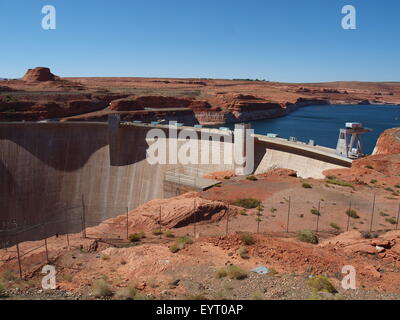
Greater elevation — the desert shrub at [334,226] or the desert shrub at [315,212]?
the desert shrub at [315,212]

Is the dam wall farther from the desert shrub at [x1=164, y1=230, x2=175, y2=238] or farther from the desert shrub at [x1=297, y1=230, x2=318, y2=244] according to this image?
the desert shrub at [x1=297, y1=230, x2=318, y2=244]

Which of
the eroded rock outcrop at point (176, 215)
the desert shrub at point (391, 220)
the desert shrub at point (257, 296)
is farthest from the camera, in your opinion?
the eroded rock outcrop at point (176, 215)

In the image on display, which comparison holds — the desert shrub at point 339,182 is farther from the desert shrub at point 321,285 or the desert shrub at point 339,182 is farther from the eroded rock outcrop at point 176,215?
the desert shrub at point 321,285

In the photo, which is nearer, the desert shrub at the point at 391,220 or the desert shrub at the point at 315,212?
the desert shrub at the point at 391,220

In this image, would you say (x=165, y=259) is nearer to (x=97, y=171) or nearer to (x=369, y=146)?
(x=97, y=171)

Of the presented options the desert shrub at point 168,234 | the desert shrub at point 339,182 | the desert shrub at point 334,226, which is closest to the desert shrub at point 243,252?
the desert shrub at point 168,234
